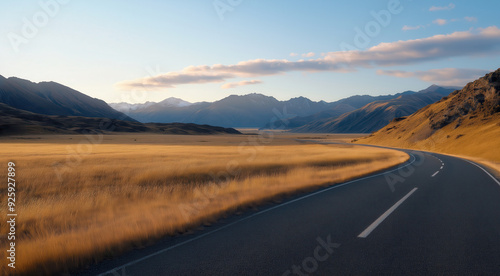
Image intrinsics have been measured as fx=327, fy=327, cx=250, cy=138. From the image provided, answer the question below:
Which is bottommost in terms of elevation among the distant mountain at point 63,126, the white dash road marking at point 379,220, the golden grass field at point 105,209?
the white dash road marking at point 379,220

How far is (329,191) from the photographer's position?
44.1 feet

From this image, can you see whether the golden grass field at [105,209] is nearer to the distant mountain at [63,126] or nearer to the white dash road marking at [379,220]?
the white dash road marking at [379,220]

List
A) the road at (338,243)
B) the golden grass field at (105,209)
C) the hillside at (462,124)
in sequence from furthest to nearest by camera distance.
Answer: the hillside at (462,124) < the golden grass field at (105,209) < the road at (338,243)

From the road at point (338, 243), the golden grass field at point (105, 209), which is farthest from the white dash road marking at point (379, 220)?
the golden grass field at point (105, 209)

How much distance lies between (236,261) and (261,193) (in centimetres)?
692

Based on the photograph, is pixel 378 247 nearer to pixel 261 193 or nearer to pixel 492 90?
pixel 261 193

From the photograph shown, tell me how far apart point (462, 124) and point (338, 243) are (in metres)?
88.2

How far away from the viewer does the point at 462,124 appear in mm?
79188

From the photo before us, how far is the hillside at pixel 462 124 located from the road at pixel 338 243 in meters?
55.8

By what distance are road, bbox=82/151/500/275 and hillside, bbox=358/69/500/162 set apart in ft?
183

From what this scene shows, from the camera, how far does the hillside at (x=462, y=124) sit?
63.2m

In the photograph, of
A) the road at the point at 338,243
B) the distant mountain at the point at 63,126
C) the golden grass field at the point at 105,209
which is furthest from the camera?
the distant mountain at the point at 63,126

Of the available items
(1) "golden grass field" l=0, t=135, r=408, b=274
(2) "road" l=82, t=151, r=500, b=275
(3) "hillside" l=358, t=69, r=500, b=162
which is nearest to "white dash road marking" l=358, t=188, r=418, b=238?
(2) "road" l=82, t=151, r=500, b=275

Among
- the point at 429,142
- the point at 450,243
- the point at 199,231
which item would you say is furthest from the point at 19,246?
the point at 429,142
